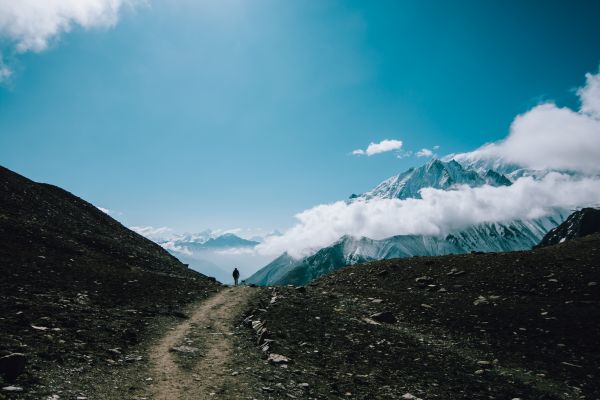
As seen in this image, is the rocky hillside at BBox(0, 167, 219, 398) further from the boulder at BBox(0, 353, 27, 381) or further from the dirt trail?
A: the dirt trail

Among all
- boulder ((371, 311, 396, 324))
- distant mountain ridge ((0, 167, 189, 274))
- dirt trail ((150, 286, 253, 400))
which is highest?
distant mountain ridge ((0, 167, 189, 274))

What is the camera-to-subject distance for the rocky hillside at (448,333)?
619 inches

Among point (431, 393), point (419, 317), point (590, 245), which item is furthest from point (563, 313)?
point (590, 245)

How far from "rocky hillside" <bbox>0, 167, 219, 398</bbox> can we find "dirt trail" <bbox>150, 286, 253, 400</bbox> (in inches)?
55.0

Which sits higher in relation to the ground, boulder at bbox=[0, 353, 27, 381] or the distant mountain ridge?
the distant mountain ridge

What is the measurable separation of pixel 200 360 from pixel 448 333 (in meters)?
14.9

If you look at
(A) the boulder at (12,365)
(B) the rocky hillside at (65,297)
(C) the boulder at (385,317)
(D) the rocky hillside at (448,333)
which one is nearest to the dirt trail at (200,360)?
(B) the rocky hillside at (65,297)

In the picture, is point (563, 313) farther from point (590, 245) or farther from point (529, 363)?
point (590, 245)

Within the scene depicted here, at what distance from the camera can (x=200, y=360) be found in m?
16.5

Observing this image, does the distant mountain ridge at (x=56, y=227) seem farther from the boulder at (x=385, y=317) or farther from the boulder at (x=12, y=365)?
the boulder at (x=385, y=317)

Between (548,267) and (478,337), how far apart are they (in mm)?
15533

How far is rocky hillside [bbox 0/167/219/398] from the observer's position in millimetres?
13180

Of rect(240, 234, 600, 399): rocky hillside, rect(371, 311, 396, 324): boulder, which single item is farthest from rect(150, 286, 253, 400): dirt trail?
rect(371, 311, 396, 324): boulder

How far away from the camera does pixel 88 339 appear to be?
16.5 m
